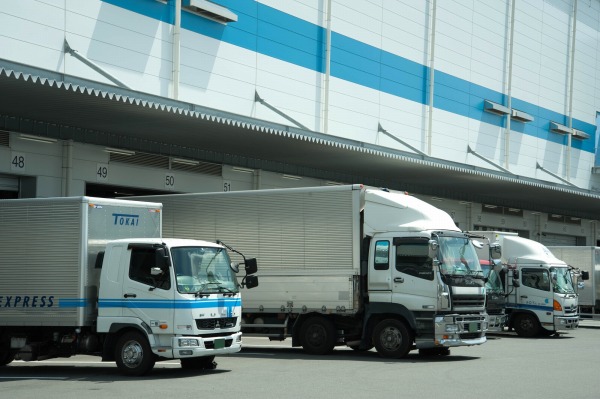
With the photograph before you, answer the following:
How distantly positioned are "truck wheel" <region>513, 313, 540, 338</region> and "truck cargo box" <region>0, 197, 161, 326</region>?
14.6m

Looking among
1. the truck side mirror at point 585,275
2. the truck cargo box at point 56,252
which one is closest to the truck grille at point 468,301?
the truck cargo box at point 56,252

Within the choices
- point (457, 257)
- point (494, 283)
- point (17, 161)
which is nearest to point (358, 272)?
point (457, 257)

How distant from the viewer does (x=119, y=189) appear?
2600cm

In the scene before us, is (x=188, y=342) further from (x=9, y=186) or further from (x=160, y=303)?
(x=9, y=186)

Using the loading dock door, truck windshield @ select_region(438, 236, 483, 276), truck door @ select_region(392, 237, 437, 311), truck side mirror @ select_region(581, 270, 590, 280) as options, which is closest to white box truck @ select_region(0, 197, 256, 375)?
truck door @ select_region(392, 237, 437, 311)

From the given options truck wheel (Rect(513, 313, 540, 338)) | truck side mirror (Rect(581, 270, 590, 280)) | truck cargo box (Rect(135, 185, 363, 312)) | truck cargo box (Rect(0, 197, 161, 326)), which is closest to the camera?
truck cargo box (Rect(0, 197, 161, 326))

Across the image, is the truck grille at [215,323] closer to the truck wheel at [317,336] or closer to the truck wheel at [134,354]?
the truck wheel at [134,354]

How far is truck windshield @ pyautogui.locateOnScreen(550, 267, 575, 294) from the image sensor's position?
1083 inches

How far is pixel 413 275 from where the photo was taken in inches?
744

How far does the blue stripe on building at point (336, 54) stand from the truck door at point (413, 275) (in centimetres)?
990

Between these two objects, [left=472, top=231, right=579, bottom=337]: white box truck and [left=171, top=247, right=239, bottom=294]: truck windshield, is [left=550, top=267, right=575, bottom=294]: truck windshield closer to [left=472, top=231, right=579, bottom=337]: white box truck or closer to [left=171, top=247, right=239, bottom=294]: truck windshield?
[left=472, top=231, right=579, bottom=337]: white box truck

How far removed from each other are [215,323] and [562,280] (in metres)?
15.2

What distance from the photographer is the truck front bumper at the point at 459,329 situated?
60.8ft

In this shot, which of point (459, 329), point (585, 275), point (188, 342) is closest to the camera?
point (188, 342)
